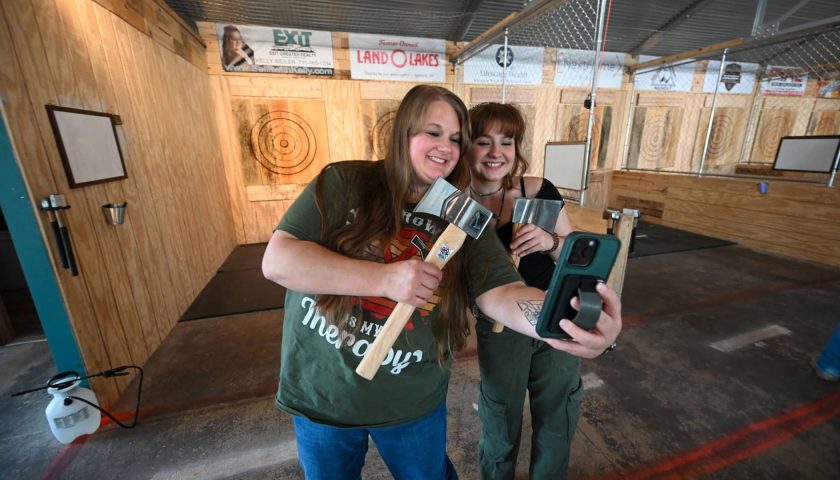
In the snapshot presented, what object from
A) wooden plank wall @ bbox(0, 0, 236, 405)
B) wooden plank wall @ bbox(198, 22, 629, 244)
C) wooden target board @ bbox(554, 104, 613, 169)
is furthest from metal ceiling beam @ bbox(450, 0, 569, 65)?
wooden plank wall @ bbox(0, 0, 236, 405)

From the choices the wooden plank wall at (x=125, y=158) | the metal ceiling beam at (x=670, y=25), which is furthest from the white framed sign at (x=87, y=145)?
the metal ceiling beam at (x=670, y=25)

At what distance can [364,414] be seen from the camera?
2.56 ft

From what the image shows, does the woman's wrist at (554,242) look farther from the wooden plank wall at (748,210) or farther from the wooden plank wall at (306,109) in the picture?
the wooden plank wall at (748,210)

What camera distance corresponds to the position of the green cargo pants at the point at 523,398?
1128mm

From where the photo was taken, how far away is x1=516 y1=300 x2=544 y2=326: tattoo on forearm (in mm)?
722

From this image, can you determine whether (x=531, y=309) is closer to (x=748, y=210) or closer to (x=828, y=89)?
(x=748, y=210)

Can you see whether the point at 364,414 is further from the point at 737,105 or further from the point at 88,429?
the point at 737,105

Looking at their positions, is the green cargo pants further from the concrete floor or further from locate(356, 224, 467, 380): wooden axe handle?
locate(356, 224, 467, 380): wooden axe handle

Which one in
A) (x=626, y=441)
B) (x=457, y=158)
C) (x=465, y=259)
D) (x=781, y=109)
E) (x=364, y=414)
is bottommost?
(x=626, y=441)

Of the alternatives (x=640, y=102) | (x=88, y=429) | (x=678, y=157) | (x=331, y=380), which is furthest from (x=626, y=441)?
(x=678, y=157)

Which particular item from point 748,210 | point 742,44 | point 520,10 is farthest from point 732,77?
point 520,10

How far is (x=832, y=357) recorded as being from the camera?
1974mm

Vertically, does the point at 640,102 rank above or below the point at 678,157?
above

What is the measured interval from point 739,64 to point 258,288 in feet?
30.7
